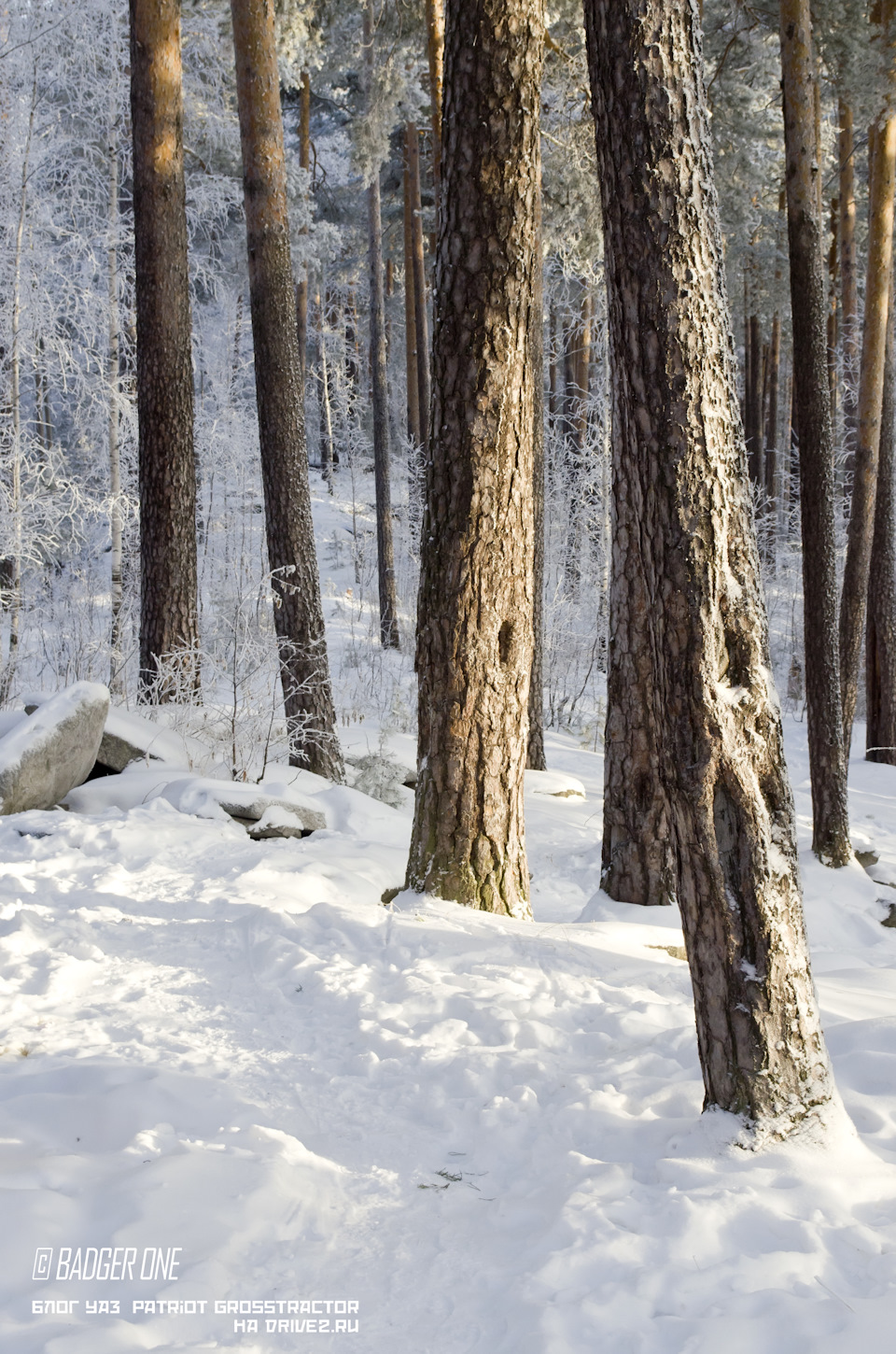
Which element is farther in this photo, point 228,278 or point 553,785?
point 228,278

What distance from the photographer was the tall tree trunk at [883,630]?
10.9m

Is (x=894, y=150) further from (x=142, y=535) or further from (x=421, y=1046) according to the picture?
(x=421, y=1046)

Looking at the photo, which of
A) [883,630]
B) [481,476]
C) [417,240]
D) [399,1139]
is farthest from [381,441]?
[399,1139]

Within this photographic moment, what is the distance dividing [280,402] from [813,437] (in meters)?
4.16

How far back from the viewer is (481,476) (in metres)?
4.07

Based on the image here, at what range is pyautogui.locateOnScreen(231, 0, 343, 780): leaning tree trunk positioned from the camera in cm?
685

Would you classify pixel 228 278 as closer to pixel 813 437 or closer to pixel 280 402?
pixel 280 402

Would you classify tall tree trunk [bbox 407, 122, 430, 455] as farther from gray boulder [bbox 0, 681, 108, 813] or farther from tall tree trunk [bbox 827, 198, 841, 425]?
gray boulder [bbox 0, 681, 108, 813]

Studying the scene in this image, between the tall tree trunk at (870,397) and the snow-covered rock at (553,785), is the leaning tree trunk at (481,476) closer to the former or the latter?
the snow-covered rock at (553,785)

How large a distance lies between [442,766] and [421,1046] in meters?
1.48

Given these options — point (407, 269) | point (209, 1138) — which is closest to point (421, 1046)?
point (209, 1138)

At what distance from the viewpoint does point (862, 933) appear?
6246 millimetres

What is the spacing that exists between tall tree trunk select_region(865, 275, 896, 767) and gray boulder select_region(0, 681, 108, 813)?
906 cm

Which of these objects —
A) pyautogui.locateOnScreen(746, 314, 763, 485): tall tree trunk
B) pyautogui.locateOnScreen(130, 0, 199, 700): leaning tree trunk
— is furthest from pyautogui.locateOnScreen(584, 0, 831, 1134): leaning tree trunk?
pyautogui.locateOnScreen(746, 314, 763, 485): tall tree trunk
